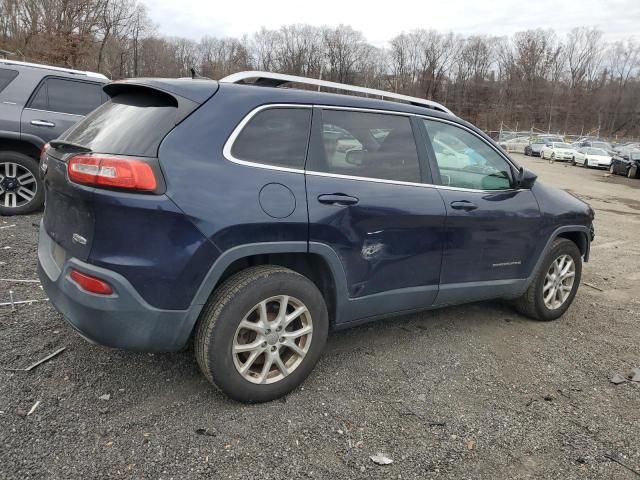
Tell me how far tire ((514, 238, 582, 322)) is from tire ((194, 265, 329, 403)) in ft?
7.34

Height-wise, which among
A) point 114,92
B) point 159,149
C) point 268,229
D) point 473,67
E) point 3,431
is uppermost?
point 473,67

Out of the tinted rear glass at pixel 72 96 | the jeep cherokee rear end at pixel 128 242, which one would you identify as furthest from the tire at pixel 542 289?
the tinted rear glass at pixel 72 96

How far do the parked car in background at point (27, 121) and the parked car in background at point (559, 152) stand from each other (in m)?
35.2

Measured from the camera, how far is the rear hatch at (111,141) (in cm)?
256

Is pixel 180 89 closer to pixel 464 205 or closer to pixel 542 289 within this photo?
pixel 464 205

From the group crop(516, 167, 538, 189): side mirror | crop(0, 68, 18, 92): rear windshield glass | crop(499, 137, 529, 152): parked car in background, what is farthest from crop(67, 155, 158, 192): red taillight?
crop(499, 137, 529, 152): parked car in background

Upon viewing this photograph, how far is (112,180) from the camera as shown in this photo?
2.48m

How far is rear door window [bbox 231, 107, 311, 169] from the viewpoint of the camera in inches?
110

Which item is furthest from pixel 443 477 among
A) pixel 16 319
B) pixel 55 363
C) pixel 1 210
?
pixel 1 210

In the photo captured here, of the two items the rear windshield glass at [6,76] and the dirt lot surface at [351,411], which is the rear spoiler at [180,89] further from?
the rear windshield glass at [6,76]

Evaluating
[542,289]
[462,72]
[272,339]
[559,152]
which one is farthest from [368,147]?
[462,72]

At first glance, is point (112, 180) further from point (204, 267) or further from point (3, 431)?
point (3, 431)

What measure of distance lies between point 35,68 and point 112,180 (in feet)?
18.4

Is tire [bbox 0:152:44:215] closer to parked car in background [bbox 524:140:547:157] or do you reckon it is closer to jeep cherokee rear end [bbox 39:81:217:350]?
jeep cherokee rear end [bbox 39:81:217:350]
